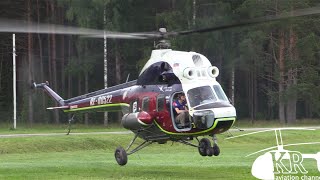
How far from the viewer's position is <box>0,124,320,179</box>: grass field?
851 inches

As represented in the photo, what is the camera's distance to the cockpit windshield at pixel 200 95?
19.7 meters

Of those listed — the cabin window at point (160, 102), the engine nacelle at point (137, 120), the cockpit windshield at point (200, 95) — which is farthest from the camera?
the engine nacelle at point (137, 120)

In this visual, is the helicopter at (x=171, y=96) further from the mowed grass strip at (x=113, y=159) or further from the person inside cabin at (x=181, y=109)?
the mowed grass strip at (x=113, y=159)

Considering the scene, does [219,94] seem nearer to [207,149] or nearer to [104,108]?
[207,149]

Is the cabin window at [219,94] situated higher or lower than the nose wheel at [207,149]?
higher

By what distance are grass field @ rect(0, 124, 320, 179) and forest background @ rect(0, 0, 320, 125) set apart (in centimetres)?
1359

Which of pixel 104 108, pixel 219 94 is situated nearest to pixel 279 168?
pixel 219 94

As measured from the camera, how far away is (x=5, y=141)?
110 feet

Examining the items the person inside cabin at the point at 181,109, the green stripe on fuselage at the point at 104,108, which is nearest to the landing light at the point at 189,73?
the person inside cabin at the point at 181,109

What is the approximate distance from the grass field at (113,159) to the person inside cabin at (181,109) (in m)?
1.73

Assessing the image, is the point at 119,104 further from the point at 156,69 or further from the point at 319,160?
the point at 319,160

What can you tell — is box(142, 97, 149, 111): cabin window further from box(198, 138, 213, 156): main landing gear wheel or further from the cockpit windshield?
box(198, 138, 213, 156): main landing gear wheel

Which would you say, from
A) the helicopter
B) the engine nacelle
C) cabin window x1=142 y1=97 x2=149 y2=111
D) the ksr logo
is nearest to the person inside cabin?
the helicopter

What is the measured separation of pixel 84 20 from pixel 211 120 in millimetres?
34238
